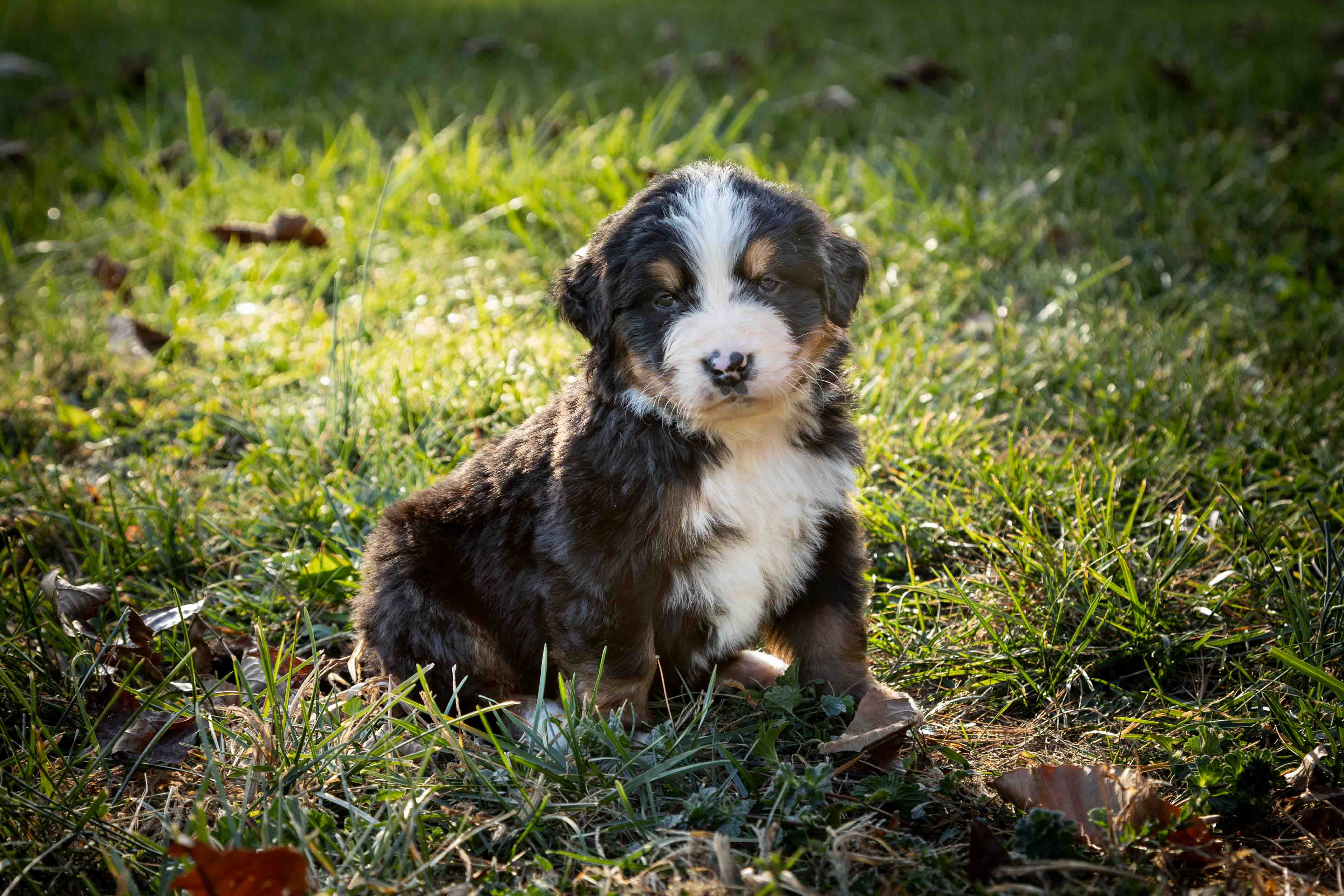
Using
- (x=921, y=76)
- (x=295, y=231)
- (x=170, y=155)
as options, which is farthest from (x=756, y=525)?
(x=921, y=76)

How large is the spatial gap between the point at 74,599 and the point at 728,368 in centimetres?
226

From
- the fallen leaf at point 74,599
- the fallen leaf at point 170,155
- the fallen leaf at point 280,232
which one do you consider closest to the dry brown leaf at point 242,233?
the fallen leaf at point 280,232

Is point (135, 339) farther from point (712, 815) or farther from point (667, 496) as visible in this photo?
point (712, 815)

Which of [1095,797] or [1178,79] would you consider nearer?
[1095,797]

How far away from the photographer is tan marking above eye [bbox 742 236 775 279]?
2.75 m

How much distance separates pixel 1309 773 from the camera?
8.30ft

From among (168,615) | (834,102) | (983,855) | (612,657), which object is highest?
(834,102)

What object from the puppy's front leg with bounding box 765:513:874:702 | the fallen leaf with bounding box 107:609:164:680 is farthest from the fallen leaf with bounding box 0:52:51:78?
the puppy's front leg with bounding box 765:513:874:702

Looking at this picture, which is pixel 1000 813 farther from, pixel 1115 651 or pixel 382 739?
pixel 382 739

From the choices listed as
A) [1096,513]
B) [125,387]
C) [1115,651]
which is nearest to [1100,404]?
[1096,513]

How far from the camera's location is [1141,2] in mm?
10398

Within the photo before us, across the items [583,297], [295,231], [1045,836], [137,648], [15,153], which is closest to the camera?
[1045,836]

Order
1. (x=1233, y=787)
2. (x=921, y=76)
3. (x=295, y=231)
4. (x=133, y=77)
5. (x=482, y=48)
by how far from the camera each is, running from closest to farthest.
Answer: (x=1233, y=787) → (x=295, y=231) → (x=921, y=76) → (x=133, y=77) → (x=482, y=48)

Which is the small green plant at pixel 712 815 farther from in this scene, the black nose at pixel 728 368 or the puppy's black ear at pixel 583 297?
the puppy's black ear at pixel 583 297
